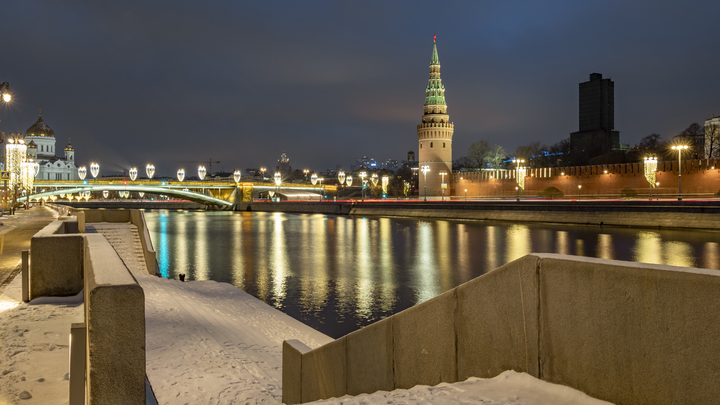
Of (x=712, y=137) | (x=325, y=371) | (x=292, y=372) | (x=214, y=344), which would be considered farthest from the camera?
(x=712, y=137)

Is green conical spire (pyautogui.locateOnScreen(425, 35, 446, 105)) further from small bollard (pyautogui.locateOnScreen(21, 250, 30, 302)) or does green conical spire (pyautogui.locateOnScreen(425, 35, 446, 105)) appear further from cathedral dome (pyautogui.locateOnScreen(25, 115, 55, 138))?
cathedral dome (pyautogui.locateOnScreen(25, 115, 55, 138))

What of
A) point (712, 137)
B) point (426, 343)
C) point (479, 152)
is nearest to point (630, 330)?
point (426, 343)

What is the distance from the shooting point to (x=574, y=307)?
2742 millimetres

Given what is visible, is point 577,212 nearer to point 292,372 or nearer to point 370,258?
point 370,258

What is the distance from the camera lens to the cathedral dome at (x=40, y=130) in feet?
379

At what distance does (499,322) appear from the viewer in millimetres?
3109

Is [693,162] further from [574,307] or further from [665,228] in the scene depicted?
[574,307]

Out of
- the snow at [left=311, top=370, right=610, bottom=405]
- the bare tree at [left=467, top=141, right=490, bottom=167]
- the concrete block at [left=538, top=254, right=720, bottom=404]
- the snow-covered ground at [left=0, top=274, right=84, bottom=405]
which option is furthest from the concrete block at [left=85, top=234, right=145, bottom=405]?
the bare tree at [left=467, top=141, right=490, bottom=167]

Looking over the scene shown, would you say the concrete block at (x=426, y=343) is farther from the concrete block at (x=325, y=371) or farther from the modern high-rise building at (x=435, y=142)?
the modern high-rise building at (x=435, y=142)

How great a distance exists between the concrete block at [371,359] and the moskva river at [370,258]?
16.1ft

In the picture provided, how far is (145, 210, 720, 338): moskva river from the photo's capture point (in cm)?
1216

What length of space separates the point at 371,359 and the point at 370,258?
55.6 feet

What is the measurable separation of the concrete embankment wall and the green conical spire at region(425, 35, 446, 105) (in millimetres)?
82901

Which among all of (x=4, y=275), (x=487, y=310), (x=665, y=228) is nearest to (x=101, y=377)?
(x=487, y=310)
